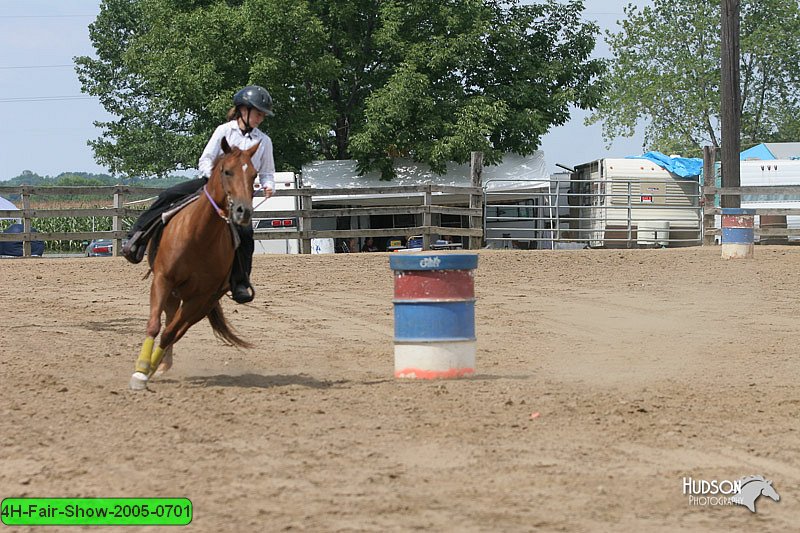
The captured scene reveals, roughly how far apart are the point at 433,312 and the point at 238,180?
1978 mm

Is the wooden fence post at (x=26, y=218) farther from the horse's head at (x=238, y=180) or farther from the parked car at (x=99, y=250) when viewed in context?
the parked car at (x=99, y=250)

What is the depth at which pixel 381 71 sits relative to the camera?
1387 inches

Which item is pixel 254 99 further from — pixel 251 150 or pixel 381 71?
pixel 381 71

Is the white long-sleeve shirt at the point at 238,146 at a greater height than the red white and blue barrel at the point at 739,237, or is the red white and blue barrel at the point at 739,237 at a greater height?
the white long-sleeve shirt at the point at 238,146

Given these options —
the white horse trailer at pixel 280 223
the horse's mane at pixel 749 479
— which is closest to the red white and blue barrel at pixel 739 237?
the white horse trailer at pixel 280 223

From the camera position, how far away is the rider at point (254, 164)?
901 centimetres

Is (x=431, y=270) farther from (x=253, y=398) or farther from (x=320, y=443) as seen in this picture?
(x=320, y=443)

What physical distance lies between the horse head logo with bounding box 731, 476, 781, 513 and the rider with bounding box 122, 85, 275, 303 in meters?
4.76

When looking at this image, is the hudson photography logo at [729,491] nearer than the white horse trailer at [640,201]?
Yes

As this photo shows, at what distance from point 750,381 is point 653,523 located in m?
4.74

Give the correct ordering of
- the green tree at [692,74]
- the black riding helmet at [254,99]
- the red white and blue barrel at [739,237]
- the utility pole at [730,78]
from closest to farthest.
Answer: the black riding helmet at [254,99] → the red white and blue barrel at [739,237] → the utility pole at [730,78] → the green tree at [692,74]

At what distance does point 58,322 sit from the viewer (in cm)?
1388

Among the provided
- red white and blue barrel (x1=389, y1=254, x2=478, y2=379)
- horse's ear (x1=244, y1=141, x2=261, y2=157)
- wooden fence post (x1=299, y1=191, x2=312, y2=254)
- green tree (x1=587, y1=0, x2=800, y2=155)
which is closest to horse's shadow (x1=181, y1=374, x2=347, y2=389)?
red white and blue barrel (x1=389, y1=254, x2=478, y2=379)

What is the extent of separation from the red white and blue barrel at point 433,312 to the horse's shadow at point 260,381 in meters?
0.66
